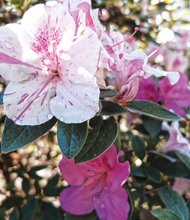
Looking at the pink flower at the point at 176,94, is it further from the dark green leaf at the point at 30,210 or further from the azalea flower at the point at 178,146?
the dark green leaf at the point at 30,210

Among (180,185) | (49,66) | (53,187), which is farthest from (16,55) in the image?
(180,185)

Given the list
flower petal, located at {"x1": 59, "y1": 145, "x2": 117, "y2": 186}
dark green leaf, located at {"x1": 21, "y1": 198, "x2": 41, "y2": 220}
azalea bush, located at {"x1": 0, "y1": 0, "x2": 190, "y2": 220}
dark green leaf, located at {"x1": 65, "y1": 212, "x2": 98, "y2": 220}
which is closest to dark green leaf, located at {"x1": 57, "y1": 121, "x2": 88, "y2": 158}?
azalea bush, located at {"x1": 0, "y1": 0, "x2": 190, "y2": 220}

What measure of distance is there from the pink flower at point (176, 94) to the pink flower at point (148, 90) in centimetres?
2

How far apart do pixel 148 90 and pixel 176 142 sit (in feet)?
0.55

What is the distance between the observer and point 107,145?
97 cm

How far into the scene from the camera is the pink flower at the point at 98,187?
1031 mm

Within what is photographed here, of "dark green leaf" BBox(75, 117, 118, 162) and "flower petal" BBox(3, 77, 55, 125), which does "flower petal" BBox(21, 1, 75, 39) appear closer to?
"flower petal" BBox(3, 77, 55, 125)

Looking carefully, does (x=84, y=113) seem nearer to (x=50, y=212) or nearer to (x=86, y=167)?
(x=86, y=167)

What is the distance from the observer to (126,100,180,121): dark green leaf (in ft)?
3.42

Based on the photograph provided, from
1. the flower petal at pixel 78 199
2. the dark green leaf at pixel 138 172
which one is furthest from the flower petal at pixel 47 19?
the dark green leaf at pixel 138 172

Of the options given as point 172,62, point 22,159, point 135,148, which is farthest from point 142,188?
point 172,62

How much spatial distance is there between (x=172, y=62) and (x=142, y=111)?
927 mm

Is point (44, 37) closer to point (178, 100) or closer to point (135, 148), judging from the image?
point (135, 148)

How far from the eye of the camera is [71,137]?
92cm
